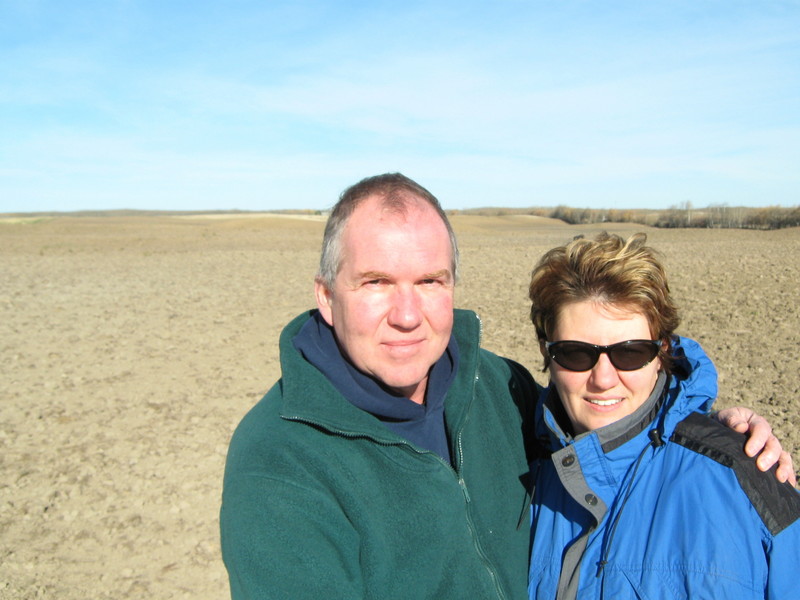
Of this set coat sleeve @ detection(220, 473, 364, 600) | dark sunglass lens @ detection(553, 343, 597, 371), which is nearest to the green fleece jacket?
coat sleeve @ detection(220, 473, 364, 600)

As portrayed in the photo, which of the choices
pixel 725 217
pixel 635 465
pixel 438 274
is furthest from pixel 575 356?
pixel 725 217

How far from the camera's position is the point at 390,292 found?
2.29m

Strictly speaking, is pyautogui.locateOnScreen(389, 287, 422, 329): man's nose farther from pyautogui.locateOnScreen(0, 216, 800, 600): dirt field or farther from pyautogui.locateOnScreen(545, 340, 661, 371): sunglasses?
pyautogui.locateOnScreen(0, 216, 800, 600): dirt field

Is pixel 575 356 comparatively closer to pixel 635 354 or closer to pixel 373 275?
pixel 635 354

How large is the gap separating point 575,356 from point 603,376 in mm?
122

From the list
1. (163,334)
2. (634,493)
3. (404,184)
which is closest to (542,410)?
(634,493)

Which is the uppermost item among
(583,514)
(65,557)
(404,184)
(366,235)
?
(404,184)

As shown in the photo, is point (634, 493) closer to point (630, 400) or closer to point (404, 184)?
point (630, 400)

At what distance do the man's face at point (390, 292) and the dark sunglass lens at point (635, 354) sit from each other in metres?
0.60

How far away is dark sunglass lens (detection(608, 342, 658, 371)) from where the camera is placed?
2.21 m

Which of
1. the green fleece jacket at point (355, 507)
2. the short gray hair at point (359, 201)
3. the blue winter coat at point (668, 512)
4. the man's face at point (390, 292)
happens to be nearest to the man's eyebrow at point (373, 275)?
the man's face at point (390, 292)

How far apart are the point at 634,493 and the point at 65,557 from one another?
3948 mm

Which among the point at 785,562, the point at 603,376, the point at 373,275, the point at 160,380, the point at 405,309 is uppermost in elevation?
the point at 373,275

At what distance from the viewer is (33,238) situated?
2839 cm
